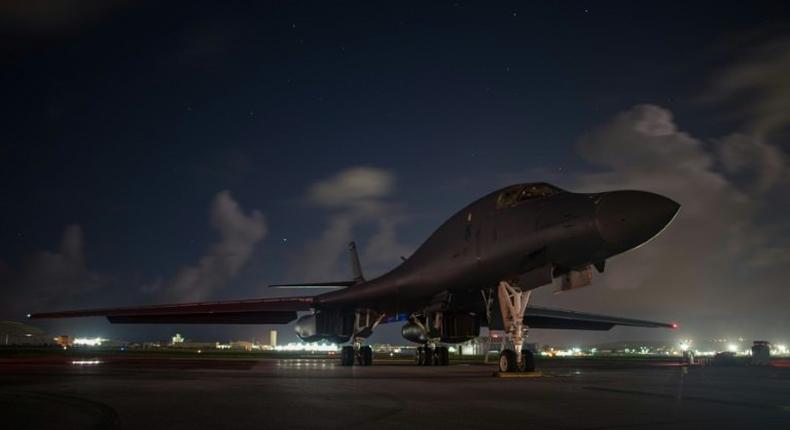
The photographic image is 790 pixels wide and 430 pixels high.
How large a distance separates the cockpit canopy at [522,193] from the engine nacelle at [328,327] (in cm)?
1069

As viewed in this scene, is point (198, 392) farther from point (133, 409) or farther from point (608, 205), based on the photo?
point (608, 205)

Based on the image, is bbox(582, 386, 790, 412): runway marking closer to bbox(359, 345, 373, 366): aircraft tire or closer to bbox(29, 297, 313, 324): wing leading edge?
bbox(359, 345, 373, 366): aircraft tire

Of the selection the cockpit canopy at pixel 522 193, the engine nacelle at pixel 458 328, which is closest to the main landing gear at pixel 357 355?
the engine nacelle at pixel 458 328

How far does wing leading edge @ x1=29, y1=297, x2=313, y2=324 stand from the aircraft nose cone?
15.3m

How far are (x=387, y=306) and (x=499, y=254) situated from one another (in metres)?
7.65

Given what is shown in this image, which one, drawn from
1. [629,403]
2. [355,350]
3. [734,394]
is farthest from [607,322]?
[629,403]

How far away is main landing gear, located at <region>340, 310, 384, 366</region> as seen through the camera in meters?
23.0

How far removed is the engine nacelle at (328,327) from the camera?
24078 millimetres

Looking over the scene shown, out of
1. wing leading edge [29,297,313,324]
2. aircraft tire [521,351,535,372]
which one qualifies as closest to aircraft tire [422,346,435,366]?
wing leading edge [29,297,313,324]

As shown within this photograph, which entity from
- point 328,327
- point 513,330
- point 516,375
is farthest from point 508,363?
point 328,327

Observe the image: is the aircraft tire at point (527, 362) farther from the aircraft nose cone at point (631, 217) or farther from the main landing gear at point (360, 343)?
the main landing gear at point (360, 343)

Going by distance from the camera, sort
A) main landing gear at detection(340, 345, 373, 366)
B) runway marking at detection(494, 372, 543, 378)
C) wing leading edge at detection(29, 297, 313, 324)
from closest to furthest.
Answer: runway marking at detection(494, 372, 543, 378), main landing gear at detection(340, 345, 373, 366), wing leading edge at detection(29, 297, 313, 324)

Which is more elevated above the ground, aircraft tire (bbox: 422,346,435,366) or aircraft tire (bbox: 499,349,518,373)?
aircraft tire (bbox: 499,349,518,373)

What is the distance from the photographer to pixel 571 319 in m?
31.2
